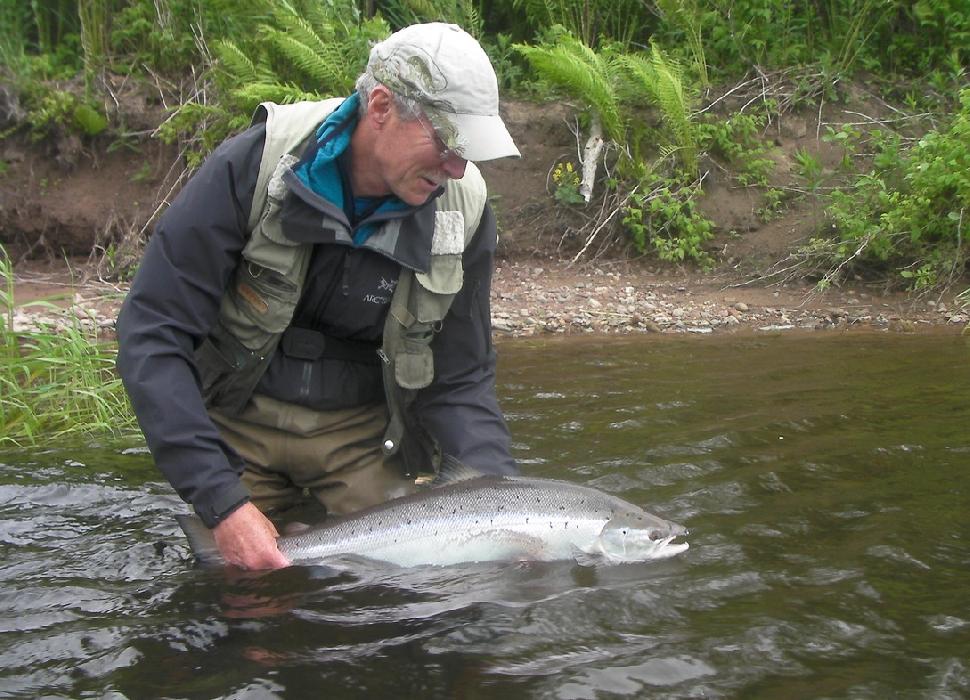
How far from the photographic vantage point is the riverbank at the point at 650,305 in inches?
378

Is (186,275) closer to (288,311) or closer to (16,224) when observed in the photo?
(288,311)

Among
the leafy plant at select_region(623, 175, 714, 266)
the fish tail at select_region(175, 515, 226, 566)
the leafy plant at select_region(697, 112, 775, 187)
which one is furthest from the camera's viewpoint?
the leafy plant at select_region(697, 112, 775, 187)

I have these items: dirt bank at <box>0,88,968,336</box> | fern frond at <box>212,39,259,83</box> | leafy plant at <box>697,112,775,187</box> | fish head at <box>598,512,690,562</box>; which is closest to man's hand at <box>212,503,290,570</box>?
fish head at <box>598,512,690,562</box>

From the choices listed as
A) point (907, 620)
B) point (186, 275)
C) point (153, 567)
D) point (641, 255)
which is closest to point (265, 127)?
point (186, 275)

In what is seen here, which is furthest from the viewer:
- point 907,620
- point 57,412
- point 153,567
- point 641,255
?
point 641,255

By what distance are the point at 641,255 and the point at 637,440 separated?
580 centimetres

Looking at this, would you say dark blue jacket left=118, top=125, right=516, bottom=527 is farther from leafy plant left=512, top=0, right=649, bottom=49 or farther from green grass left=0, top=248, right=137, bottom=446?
→ leafy plant left=512, top=0, right=649, bottom=49

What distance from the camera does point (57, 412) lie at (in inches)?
257

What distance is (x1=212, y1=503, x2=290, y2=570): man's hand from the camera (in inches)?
144

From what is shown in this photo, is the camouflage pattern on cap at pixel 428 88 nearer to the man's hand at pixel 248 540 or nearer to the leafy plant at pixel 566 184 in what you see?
the man's hand at pixel 248 540

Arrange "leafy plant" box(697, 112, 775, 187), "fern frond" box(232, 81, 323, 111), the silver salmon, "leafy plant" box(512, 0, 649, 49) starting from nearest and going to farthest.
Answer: the silver salmon < "fern frond" box(232, 81, 323, 111) < "leafy plant" box(697, 112, 775, 187) < "leafy plant" box(512, 0, 649, 49)

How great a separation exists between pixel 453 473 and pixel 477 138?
4.15ft

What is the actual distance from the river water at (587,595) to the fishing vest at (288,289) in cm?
77

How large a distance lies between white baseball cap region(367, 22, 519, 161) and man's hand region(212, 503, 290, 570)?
142 centimetres
